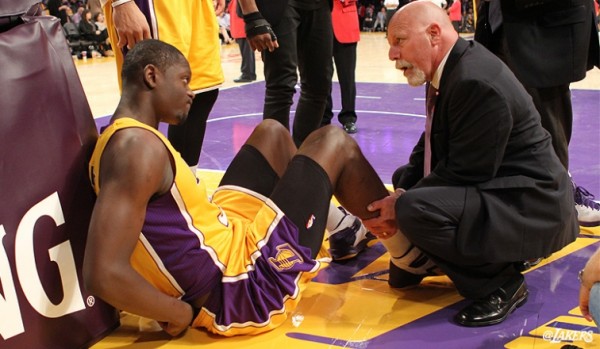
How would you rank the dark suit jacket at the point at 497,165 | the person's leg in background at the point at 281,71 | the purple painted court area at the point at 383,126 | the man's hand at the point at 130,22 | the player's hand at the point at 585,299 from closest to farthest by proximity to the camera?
the player's hand at the point at 585,299 < the dark suit jacket at the point at 497,165 < the man's hand at the point at 130,22 < the person's leg in background at the point at 281,71 < the purple painted court area at the point at 383,126

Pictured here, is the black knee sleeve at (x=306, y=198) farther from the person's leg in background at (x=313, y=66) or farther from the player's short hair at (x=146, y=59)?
the person's leg in background at (x=313, y=66)

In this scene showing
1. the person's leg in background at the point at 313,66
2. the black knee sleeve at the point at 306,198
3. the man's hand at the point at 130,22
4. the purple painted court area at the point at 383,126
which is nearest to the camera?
the black knee sleeve at the point at 306,198

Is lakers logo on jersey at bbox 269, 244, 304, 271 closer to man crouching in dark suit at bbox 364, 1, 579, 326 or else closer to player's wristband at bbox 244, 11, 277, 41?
man crouching in dark suit at bbox 364, 1, 579, 326

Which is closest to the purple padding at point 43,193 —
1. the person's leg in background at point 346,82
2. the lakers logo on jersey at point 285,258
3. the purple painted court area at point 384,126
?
the lakers logo on jersey at point 285,258

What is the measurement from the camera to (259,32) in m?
3.74

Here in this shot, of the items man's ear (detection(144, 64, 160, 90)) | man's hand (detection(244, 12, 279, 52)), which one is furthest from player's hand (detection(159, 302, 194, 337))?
man's hand (detection(244, 12, 279, 52))

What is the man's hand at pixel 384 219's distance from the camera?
2.96m

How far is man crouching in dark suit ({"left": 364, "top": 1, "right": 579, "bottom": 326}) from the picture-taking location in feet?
8.84

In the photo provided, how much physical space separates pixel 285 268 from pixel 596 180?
2.42 meters

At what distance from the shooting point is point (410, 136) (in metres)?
5.84

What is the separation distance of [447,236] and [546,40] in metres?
1.32

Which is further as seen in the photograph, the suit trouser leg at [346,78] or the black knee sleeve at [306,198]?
the suit trouser leg at [346,78]

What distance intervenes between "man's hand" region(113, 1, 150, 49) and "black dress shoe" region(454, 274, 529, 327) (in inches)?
62.6

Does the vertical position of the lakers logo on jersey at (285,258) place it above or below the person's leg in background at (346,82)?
above
